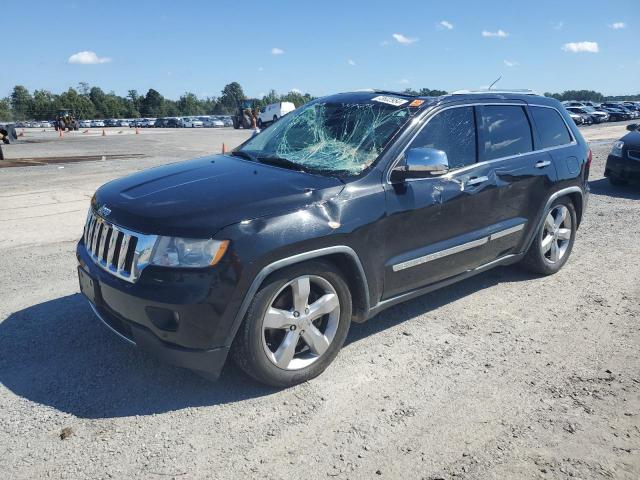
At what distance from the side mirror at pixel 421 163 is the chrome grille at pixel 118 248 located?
65.2 inches

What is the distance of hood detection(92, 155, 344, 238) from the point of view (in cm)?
273

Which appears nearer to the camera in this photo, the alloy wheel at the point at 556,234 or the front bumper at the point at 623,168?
the alloy wheel at the point at 556,234

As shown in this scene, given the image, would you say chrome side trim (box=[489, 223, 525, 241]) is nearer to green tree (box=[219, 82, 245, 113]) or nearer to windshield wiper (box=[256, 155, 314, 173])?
windshield wiper (box=[256, 155, 314, 173])

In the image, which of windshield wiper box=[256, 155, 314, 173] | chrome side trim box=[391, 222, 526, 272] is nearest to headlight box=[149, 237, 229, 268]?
windshield wiper box=[256, 155, 314, 173]

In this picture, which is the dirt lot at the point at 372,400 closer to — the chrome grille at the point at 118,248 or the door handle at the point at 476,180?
the chrome grille at the point at 118,248

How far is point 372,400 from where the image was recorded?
297 centimetres

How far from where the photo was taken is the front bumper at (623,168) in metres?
9.44

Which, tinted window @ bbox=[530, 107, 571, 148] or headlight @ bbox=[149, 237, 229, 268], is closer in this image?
headlight @ bbox=[149, 237, 229, 268]

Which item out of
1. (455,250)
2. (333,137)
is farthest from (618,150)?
(333,137)

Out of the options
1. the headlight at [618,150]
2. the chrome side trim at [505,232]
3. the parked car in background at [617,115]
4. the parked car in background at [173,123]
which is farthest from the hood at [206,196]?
the parked car in background at [173,123]

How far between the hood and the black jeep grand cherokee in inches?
0.5

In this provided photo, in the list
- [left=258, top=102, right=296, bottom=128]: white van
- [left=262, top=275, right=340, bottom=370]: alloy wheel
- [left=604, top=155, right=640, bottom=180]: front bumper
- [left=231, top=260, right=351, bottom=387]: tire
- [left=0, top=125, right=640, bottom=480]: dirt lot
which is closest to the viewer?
[left=0, top=125, right=640, bottom=480]: dirt lot

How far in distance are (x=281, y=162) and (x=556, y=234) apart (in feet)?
9.83

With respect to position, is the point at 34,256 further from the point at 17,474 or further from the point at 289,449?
the point at 289,449
